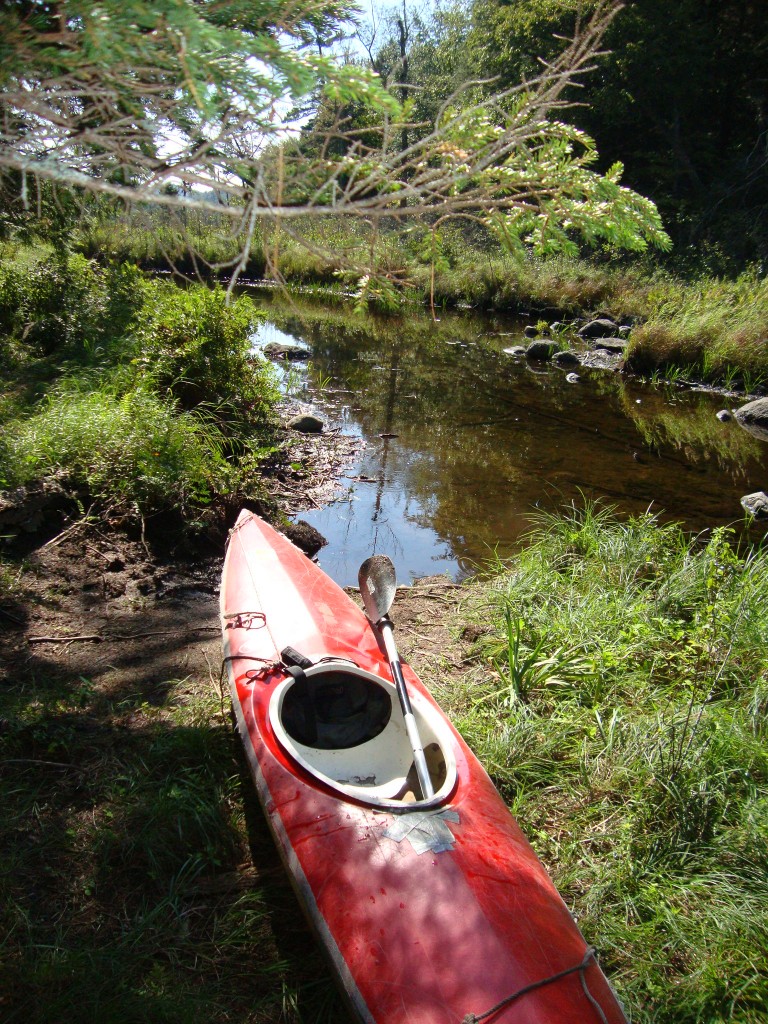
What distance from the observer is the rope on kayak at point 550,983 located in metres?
1.55

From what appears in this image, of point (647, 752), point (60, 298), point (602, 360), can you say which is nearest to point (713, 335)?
point (602, 360)

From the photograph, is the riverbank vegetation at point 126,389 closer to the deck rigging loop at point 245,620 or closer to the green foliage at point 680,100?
the deck rigging loop at point 245,620

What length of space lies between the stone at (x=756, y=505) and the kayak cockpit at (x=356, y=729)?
4236 millimetres

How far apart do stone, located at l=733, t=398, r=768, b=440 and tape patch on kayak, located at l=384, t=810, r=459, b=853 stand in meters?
7.41

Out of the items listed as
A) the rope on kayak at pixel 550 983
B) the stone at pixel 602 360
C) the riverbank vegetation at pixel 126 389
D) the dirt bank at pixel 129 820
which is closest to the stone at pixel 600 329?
the stone at pixel 602 360

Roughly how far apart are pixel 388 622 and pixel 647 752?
1151 millimetres

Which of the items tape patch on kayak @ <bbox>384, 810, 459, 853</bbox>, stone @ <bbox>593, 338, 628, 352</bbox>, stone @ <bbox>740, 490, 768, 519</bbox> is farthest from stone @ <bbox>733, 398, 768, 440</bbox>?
tape patch on kayak @ <bbox>384, 810, 459, 853</bbox>

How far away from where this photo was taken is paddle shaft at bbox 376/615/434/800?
87.3 inches

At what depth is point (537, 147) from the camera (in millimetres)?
1737

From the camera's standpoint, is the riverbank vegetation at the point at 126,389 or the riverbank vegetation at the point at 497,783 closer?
the riverbank vegetation at the point at 497,783

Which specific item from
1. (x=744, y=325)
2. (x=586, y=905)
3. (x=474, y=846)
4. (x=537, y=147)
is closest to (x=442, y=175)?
(x=537, y=147)

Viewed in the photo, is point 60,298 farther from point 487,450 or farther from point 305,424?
point 487,450

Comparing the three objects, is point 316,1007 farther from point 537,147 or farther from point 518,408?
point 518,408

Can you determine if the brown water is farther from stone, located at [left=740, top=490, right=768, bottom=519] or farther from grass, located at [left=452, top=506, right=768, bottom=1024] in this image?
grass, located at [left=452, top=506, right=768, bottom=1024]
